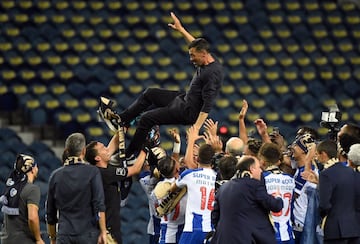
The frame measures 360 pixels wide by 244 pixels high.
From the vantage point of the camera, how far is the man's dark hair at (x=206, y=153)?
8.95 metres

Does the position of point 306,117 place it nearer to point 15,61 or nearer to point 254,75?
point 254,75

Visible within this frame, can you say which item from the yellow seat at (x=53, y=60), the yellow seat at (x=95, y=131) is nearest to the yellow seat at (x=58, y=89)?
the yellow seat at (x=53, y=60)

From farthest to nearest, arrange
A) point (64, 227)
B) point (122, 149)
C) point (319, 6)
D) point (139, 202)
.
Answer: point (319, 6), point (139, 202), point (122, 149), point (64, 227)

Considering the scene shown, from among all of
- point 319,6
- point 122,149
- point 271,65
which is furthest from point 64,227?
point 319,6

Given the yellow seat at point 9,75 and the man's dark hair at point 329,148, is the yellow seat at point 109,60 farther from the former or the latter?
the man's dark hair at point 329,148

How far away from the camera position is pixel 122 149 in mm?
9031

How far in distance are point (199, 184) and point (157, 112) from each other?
2.49 feet

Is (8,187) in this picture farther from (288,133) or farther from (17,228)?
(288,133)

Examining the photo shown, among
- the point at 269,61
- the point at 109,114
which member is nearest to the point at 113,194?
the point at 109,114

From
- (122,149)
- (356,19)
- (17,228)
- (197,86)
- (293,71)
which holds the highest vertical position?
(356,19)

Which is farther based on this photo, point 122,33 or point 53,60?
point 122,33

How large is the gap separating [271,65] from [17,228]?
8.76 metres

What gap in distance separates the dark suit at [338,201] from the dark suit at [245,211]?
518mm

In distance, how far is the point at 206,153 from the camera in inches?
353
